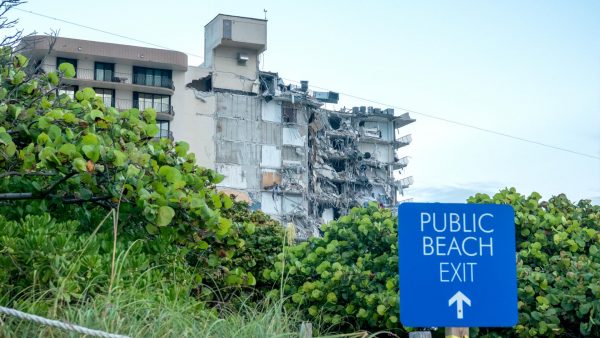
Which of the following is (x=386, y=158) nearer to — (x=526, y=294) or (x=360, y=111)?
(x=360, y=111)

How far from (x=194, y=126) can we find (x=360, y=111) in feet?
58.7

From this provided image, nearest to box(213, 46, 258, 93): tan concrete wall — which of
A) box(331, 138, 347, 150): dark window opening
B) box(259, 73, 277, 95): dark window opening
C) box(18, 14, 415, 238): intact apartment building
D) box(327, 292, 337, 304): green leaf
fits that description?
box(18, 14, 415, 238): intact apartment building

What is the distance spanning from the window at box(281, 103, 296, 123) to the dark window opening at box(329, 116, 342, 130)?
6.97 m

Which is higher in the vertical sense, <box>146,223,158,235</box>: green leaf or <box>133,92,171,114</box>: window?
<box>133,92,171,114</box>: window

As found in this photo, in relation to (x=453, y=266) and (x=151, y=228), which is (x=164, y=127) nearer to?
(x=151, y=228)

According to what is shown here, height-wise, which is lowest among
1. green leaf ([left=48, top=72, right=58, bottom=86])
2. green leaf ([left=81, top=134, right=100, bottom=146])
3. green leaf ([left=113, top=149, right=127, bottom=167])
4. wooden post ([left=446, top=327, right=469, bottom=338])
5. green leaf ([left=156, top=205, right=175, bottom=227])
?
wooden post ([left=446, top=327, right=469, bottom=338])

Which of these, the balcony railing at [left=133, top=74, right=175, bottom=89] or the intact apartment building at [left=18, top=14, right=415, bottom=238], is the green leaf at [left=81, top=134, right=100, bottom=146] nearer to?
the intact apartment building at [left=18, top=14, right=415, bottom=238]

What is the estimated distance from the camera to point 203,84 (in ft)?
197

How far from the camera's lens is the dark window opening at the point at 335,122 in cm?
7012

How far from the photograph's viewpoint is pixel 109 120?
8484mm

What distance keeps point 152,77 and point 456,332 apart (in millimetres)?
52390

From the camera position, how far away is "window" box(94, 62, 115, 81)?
5488 cm

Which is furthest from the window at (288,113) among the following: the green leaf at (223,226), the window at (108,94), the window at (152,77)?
the green leaf at (223,226)

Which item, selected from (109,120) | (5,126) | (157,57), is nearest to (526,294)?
(109,120)
